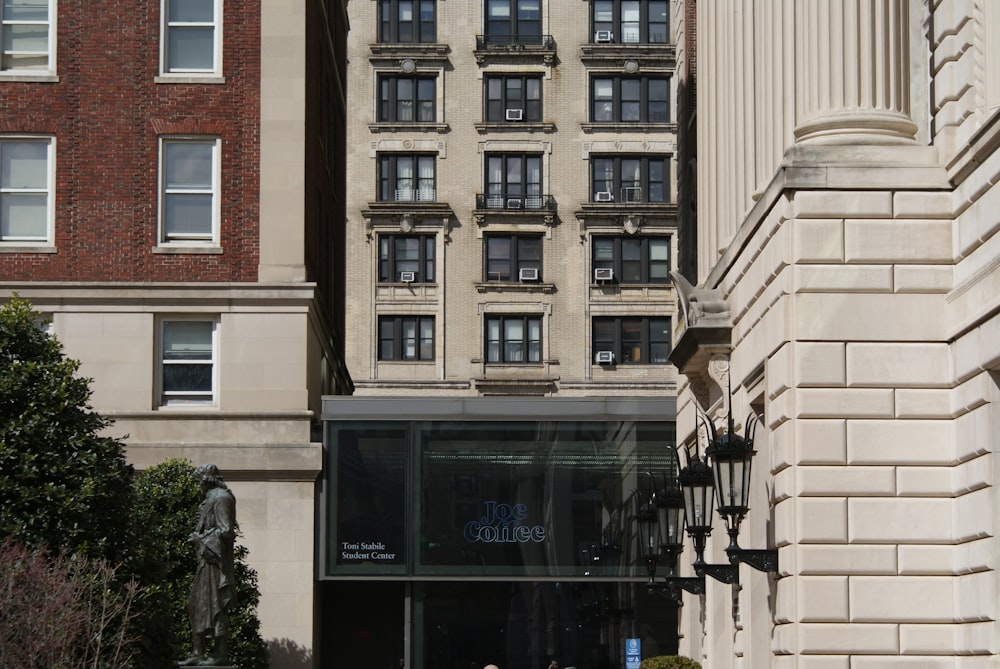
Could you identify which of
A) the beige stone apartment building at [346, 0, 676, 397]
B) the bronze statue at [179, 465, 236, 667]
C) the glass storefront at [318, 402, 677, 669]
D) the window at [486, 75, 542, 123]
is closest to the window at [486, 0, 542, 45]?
the beige stone apartment building at [346, 0, 676, 397]

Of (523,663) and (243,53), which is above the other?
(243,53)

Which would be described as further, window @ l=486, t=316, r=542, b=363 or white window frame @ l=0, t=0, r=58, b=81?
window @ l=486, t=316, r=542, b=363

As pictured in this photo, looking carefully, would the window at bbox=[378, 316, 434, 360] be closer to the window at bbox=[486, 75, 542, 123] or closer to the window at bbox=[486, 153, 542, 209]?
the window at bbox=[486, 153, 542, 209]

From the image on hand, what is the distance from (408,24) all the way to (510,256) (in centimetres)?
1015

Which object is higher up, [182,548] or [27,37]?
[27,37]

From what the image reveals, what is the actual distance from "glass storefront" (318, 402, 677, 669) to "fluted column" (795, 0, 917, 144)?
2215 cm

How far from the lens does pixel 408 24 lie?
71812 mm

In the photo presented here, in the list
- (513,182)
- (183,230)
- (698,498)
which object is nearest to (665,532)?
(698,498)

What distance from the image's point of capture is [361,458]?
40781 mm

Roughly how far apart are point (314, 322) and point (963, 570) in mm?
26152

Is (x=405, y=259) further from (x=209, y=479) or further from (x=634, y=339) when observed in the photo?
(x=209, y=479)

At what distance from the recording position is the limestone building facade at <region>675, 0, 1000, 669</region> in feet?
58.0

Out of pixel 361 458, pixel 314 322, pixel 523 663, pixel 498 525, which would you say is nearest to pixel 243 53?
pixel 314 322

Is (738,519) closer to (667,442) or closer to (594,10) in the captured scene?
(667,442)
